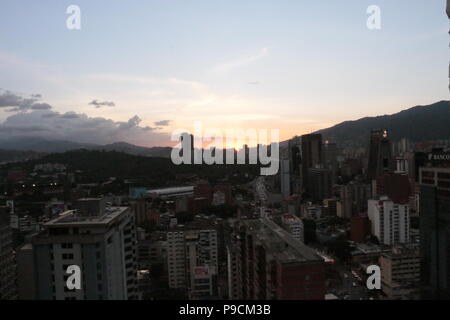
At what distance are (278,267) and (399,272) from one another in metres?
4.01

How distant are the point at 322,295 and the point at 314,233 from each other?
22.3ft

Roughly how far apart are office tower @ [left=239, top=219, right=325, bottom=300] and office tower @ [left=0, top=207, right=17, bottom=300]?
264 centimetres

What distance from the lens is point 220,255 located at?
24.5 ft

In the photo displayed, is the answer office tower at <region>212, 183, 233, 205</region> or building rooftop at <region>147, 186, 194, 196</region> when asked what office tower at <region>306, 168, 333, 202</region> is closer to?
office tower at <region>212, 183, 233, 205</region>

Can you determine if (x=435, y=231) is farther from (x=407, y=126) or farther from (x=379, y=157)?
(x=407, y=126)

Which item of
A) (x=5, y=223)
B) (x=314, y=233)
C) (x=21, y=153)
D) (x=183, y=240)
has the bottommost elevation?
(x=314, y=233)

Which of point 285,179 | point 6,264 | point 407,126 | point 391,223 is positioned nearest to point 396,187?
point 391,223

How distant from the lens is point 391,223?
8.95 meters

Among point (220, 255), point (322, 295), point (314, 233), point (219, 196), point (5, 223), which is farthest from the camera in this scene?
point (219, 196)

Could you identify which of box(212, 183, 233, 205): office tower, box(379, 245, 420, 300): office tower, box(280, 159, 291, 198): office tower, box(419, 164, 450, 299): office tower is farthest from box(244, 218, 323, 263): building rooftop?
box(280, 159, 291, 198): office tower

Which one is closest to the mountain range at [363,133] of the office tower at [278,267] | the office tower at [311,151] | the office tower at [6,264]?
the office tower at [311,151]
